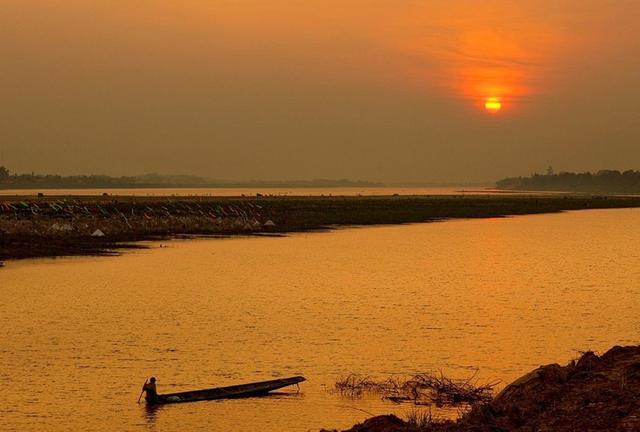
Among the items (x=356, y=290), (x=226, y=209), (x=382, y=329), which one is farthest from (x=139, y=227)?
(x=382, y=329)

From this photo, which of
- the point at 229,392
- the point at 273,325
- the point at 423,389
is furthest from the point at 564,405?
the point at 273,325

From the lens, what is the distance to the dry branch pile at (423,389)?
2112 centimetres

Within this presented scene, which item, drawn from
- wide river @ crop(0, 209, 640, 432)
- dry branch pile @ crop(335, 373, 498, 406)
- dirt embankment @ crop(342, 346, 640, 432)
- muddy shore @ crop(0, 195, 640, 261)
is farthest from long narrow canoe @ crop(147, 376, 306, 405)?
muddy shore @ crop(0, 195, 640, 261)

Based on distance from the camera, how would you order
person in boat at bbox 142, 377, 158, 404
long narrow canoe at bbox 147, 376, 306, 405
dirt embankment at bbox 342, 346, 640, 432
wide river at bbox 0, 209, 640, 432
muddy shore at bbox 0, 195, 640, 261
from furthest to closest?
muddy shore at bbox 0, 195, 640, 261 < wide river at bbox 0, 209, 640, 432 < long narrow canoe at bbox 147, 376, 306, 405 < person in boat at bbox 142, 377, 158, 404 < dirt embankment at bbox 342, 346, 640, 432

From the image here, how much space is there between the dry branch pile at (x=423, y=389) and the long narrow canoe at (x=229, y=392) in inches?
64.7

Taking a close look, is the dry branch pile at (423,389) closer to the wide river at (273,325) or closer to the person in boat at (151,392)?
the wide river at (273,325)

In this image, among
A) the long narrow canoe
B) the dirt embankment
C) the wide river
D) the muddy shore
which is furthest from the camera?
the muddy shore

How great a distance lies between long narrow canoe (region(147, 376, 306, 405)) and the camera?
2094 cm

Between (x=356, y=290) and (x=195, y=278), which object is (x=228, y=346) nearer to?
(x=356, y=290)

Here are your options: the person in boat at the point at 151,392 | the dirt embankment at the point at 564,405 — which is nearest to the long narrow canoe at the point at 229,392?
the person in boat at the point at 151,392

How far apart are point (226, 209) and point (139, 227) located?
32.4 metres

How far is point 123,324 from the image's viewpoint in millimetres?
34000

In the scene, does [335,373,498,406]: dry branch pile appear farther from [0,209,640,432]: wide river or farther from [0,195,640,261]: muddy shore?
[0,195,640,261]: muddy shore

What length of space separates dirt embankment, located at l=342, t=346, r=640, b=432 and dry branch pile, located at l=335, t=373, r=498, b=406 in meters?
3.08
